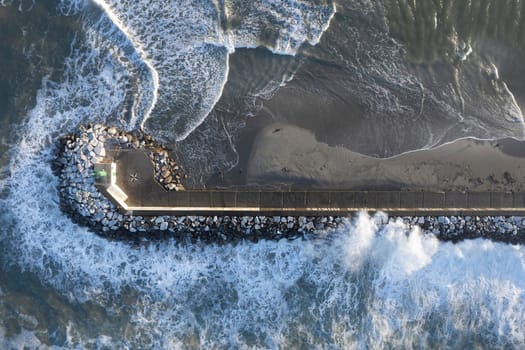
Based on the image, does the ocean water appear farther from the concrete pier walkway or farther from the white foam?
the concrete pier walkway

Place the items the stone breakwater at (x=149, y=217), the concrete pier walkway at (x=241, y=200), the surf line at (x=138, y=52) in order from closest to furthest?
the stone breakwater at (x=149, y=217), the concrete pier walkway at (x=241, y=200), the surf line at (x=138, y=52)

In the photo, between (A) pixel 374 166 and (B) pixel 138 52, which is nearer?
(A) pixel 374 166

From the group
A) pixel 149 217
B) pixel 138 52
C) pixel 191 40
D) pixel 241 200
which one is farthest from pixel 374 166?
pixel 138 52

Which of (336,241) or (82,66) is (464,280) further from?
(82,66)

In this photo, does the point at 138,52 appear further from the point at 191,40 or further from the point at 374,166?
the point at 374,166

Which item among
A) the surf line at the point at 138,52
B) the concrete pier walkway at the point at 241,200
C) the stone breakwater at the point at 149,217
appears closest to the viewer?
the stone breakwater at the point at 149,217

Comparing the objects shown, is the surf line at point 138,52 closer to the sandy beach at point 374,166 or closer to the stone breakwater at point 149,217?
the stone breakwater at point 149,217

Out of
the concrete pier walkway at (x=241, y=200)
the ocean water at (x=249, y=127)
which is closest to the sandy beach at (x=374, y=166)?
the concrete pier walkway at (x=241, y=200)
